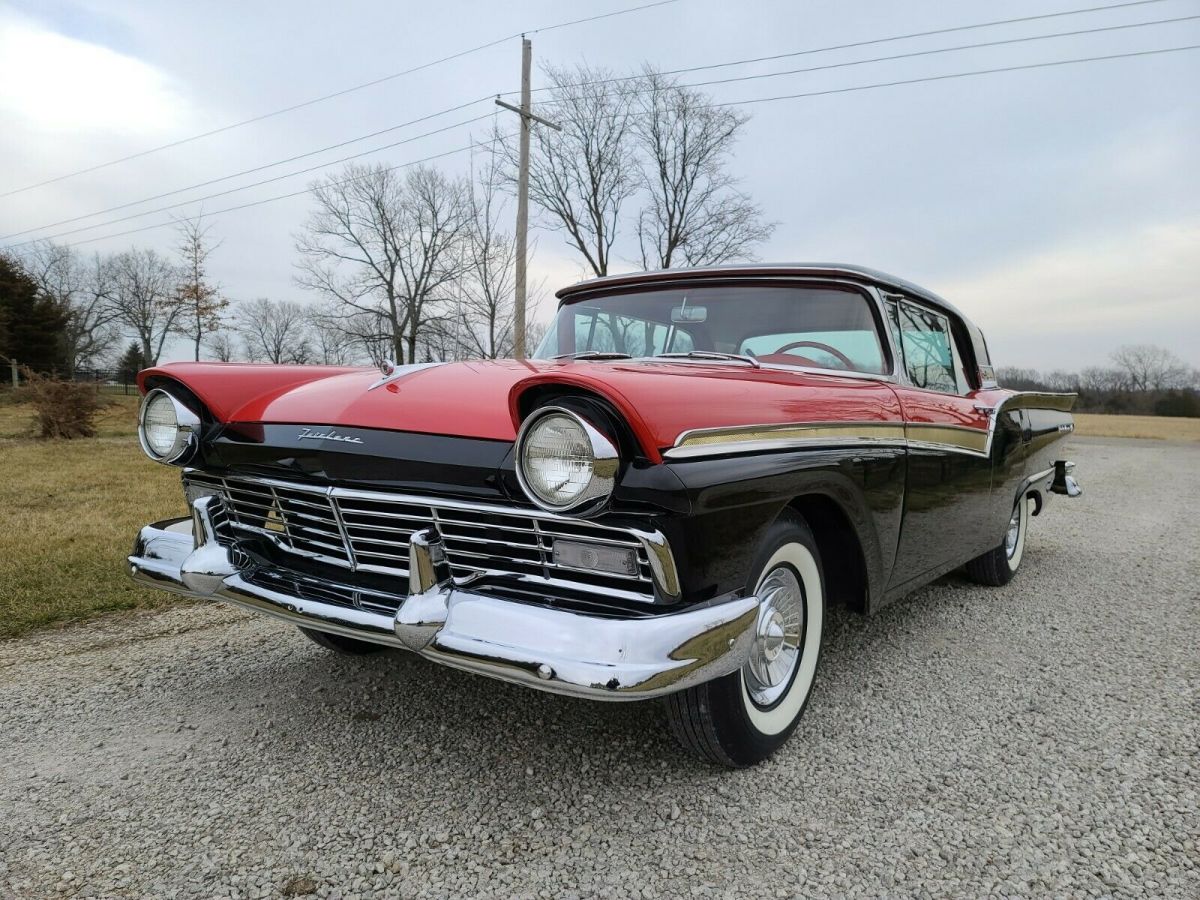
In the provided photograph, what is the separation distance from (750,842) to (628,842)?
296 mm

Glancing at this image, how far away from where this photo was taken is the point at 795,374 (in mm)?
2551

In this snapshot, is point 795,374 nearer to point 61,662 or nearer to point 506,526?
point 506,526

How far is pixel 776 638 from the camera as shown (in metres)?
2.15

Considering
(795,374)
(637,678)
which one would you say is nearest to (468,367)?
(795,374)

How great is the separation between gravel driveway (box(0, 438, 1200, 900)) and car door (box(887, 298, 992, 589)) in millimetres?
469

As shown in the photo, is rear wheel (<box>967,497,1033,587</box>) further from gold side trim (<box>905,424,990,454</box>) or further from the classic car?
the classic car

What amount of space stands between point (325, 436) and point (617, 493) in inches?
36.9

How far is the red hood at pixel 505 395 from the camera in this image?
5.74 ft

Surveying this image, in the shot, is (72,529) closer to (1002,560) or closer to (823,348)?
(823,348)

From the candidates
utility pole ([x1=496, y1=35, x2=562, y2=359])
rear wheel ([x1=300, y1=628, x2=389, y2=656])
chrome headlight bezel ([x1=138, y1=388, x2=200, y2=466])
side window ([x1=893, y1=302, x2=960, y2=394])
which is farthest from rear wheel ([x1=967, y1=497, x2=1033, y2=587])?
utility pole ([x1=496, y1=35, x2=562, y2=359])

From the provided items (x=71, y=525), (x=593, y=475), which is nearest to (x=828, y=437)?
(x=593, y=475)

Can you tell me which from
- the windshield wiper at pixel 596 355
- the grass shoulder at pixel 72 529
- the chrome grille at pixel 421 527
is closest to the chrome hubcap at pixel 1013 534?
the windshield wiper at pixel 596 355

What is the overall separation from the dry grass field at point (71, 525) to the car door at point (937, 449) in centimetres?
364

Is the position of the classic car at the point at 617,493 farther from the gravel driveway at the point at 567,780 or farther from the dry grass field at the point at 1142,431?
the dry grass field at the point at 1142,431
